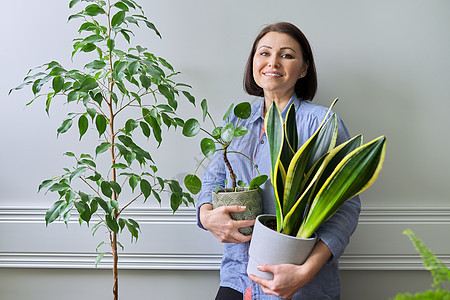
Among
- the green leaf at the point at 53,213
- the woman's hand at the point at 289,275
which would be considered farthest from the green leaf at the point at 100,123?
the woman's hand at the point at 289,275

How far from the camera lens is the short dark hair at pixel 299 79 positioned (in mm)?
1382

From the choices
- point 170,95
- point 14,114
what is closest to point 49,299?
point 14,114

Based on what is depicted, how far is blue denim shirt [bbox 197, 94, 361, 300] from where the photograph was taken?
3.92 feet

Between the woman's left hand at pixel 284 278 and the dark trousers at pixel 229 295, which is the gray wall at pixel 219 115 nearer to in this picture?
the dark trousers at pixel 229 295

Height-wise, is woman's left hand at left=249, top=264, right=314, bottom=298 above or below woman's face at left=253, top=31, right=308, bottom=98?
below

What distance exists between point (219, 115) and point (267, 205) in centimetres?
51

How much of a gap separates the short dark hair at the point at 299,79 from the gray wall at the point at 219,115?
0.40 ft

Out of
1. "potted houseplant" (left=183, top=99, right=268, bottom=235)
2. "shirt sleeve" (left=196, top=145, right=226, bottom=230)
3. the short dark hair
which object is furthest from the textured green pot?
the short dark hair

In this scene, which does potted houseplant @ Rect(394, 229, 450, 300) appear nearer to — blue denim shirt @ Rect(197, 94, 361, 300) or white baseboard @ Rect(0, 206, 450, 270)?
blue denim shirt @ Rect(197, 94, 361, 300)

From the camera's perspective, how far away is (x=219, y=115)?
5.43 ft

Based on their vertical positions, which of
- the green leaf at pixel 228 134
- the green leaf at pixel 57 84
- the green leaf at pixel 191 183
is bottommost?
the green leaf at pixel 191 183

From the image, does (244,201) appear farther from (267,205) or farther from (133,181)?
(133,181)

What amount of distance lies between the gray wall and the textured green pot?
20.7 inches

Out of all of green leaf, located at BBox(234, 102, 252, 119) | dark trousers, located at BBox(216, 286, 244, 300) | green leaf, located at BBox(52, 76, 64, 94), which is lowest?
dark trousers, located at BBox(216, 286, 244, 300)
